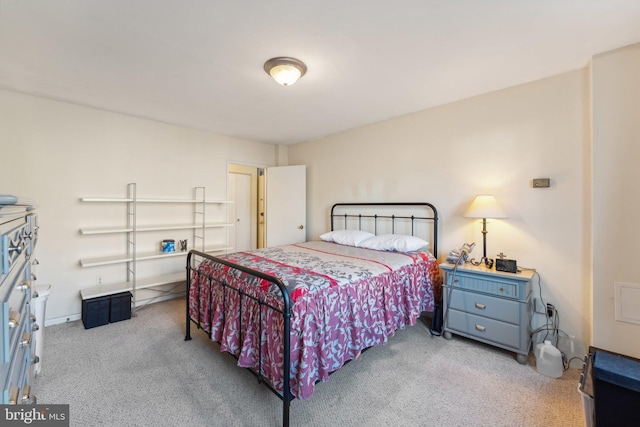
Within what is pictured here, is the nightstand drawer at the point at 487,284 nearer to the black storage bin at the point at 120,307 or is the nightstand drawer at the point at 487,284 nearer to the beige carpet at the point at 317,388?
the beige carpet at the point at 317,388

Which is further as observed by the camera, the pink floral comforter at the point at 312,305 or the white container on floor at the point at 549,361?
the white container on floor at the point at 549,361

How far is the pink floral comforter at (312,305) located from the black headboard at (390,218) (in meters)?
0.50

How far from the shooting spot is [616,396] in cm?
149

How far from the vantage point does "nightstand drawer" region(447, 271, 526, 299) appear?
234 centimetres

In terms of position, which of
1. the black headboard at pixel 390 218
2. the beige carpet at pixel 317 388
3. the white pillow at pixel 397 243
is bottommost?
the beige carpet at pixel 317 388

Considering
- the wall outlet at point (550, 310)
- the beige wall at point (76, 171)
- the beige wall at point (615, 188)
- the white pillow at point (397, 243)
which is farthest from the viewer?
the white pillow at point (397, 243)

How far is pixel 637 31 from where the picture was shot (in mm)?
1854

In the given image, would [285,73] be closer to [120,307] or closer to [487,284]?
[487,284]

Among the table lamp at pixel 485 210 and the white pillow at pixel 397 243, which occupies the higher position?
the table lamp at pixel 485 210

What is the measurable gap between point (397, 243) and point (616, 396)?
6.15 feet

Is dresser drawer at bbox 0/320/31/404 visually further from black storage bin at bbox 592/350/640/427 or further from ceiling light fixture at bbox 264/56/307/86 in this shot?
black storage bin at bbox 592/350/640/427

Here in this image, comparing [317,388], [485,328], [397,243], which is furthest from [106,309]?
[485,328]

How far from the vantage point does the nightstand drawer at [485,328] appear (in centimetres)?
234

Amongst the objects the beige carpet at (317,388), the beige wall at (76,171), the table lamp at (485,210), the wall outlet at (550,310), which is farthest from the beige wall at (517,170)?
the beige wall at (76,171)
